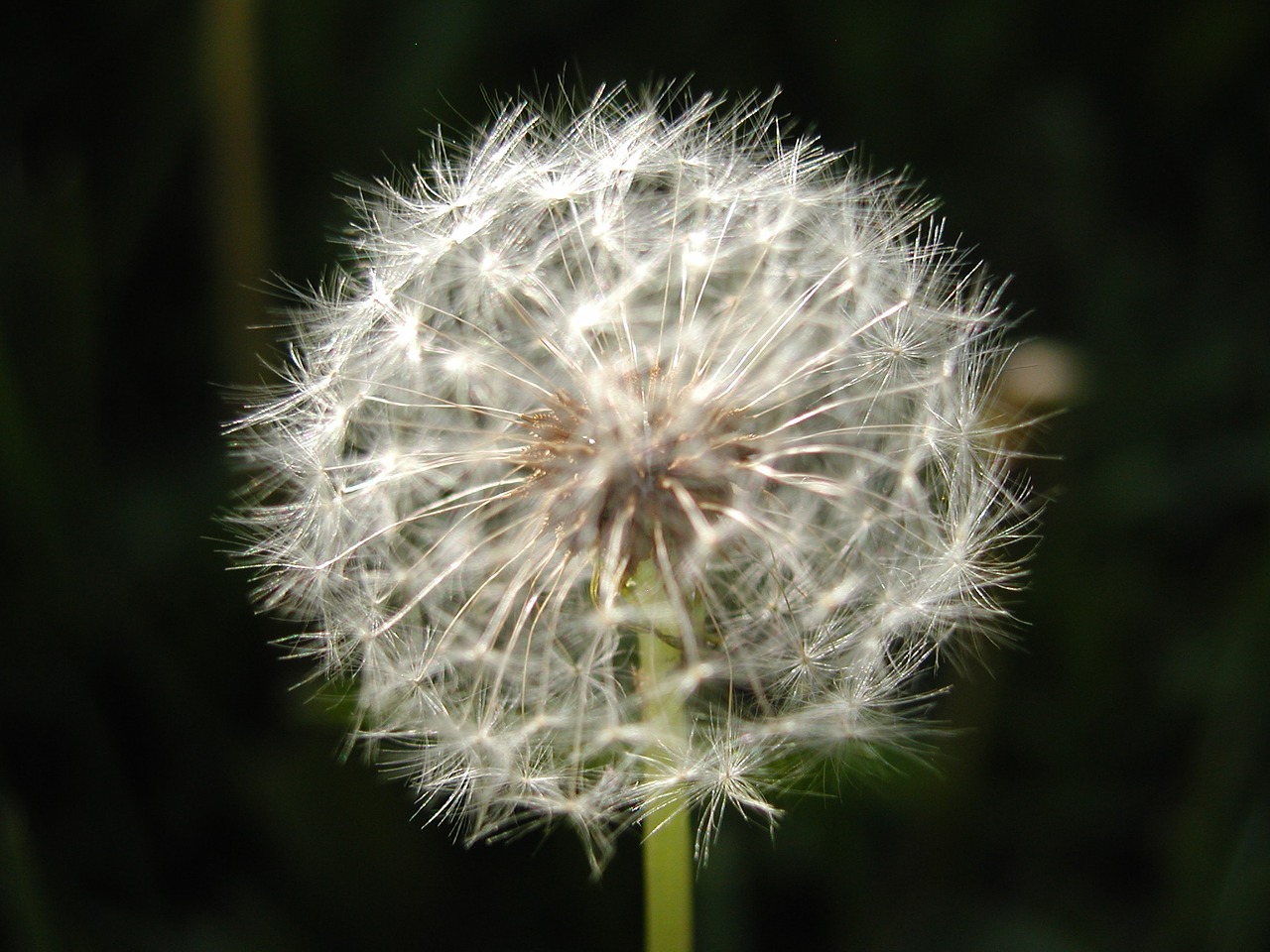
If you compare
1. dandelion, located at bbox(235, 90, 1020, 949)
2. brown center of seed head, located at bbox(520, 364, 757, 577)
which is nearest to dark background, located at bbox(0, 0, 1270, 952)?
dandelion, located at bbox(235, 90, 1020, 949)

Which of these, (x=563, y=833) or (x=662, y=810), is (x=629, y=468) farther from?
(x=563, y=833)

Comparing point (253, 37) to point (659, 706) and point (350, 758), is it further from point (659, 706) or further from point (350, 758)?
point (659, 706)

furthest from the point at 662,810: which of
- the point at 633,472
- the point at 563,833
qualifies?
the point at 563,833

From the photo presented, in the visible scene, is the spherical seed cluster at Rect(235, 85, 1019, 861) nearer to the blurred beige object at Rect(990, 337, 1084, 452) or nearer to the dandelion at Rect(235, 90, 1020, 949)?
the dandelion at Rect(235, 90, 1020, 949)

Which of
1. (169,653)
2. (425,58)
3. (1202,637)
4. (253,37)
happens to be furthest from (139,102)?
(1202,637)

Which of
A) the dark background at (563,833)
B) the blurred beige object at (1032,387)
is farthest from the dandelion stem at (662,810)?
the blurred beige object at (1032,387)
